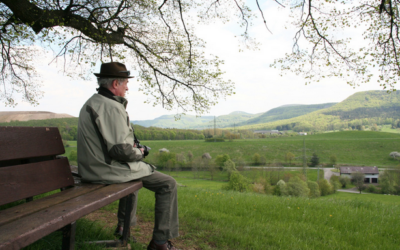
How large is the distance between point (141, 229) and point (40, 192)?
175cm

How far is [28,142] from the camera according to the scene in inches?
96.4

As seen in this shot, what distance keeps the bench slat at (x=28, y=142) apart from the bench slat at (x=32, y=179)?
16cm

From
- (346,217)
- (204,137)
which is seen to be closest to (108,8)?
(346,217)

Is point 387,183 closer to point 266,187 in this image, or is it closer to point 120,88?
point 266,187

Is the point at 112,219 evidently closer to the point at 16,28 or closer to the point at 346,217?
the point at 346,217

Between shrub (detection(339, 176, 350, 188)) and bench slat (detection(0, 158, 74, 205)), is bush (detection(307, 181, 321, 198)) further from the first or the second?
bench slat (detection(0, 158, 74, 205))

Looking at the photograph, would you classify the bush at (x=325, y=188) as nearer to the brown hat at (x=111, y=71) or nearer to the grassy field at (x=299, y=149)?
the grassy field at (x=299, y=149)

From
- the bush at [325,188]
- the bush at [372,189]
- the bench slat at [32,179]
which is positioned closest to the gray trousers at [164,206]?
the bench slat at [32,179]

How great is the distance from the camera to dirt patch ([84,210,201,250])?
318 centimetres

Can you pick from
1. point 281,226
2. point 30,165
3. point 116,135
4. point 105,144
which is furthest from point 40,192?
point 281,226

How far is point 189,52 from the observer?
28.2ft

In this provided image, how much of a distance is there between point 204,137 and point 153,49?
410 ft

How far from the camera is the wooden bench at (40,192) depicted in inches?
59.2

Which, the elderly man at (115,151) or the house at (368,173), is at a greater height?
the elderly man at (115,151)
